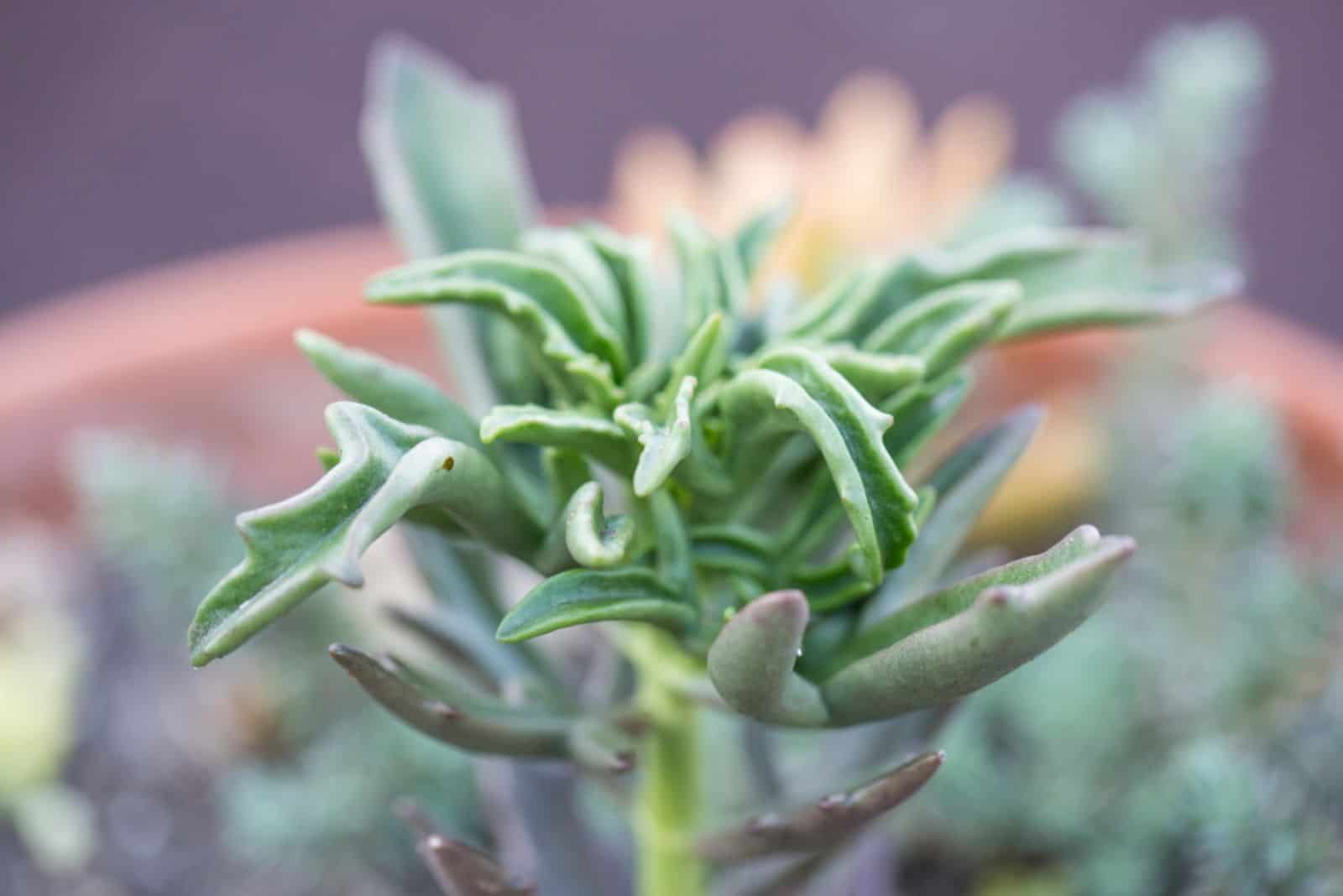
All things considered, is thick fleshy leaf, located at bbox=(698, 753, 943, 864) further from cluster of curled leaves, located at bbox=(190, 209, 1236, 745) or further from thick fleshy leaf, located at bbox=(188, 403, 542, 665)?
thick fleshy leaf, located at bbox=(188, 403, 542, 665)

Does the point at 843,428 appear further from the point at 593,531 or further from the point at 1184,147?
the point at 1184,147

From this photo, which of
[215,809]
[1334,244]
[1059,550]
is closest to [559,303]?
[1059,550]

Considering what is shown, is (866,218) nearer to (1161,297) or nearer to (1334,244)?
(1161,297)

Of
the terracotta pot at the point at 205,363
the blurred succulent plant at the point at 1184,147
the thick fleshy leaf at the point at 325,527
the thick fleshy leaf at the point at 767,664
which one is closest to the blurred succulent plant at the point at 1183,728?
the blurred succulent plant at the point at 1184,147

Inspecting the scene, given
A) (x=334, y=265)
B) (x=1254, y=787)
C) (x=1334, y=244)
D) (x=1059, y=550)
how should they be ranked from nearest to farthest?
(x=1059, y=550), (x=1254, y=787), (x=334, y=265), (x=1334, y=244)

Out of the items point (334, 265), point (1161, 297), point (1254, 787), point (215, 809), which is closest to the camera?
point (1161, 297)

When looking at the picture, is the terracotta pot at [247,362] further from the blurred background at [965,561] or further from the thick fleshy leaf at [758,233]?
the thick fleshy leaf at [758,233]
